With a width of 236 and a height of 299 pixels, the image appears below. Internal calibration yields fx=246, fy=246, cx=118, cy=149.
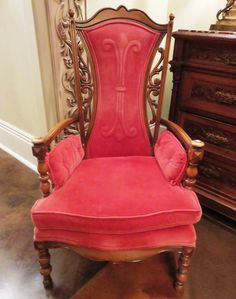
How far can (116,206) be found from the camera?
93cm

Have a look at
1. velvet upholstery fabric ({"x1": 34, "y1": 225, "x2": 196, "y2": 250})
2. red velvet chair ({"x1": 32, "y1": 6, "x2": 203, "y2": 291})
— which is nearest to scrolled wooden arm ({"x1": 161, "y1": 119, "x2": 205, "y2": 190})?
red velvet chair ({"x1": 32, "y1": 6, "x2": 203, "y2": 291})

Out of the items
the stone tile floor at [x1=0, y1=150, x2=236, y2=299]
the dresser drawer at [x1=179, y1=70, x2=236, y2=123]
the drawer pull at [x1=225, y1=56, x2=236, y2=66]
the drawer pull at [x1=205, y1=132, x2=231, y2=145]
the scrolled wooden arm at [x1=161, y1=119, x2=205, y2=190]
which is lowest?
the stone tile floor at [x1=0, y1=150, x2=236, y2=299]

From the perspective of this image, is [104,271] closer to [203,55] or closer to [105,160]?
[105,160]

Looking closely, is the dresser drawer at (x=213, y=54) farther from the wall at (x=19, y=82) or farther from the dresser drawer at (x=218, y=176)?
the wall at (x=19, y=82)

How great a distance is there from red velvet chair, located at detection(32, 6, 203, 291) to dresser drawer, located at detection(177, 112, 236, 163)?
224 mm

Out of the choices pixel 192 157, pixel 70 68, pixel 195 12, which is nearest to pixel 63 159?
pixel 192 157

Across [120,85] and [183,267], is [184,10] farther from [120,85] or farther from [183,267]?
[183,267]

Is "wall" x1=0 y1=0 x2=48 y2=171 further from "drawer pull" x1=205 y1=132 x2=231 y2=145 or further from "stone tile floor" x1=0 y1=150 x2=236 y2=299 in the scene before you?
"drawer pull" x1=205 y1=132 x2=231 y2=145

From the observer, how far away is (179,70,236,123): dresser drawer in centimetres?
126

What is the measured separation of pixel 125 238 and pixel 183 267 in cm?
34

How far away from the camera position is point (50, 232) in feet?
3.15

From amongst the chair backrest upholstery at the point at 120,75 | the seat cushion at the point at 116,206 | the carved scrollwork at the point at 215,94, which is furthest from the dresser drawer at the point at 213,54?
the seat cushion at the point at 116,206

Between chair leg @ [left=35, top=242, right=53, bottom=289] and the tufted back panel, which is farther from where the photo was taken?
the tufted back panel

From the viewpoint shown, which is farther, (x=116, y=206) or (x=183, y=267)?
(x=183, y=267)
